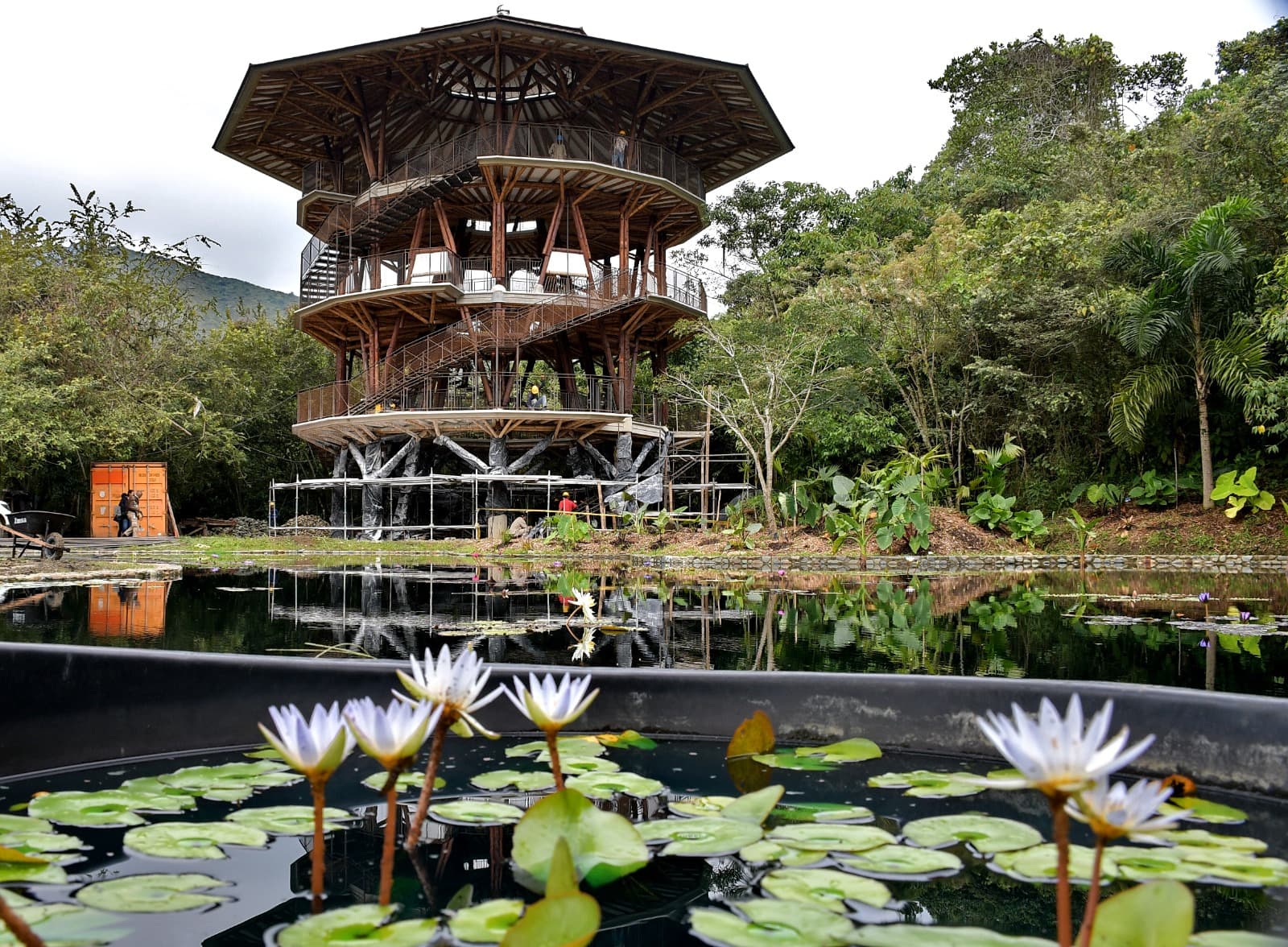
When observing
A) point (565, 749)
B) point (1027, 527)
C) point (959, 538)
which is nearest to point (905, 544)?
point (959, 538)

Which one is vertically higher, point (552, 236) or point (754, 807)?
point (552, 236)

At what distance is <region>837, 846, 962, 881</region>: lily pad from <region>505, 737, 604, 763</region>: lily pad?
0.91 m

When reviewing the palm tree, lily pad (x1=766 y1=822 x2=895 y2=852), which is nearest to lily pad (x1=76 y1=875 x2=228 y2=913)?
lily pad (x1=766 y1=822 x2=895 y2=852)

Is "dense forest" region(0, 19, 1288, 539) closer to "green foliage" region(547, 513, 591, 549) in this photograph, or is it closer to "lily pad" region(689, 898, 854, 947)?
"green foliage" region(547, 513, 591, 549)

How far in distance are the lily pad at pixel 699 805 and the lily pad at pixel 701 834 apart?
5 cm

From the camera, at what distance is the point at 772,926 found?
145 cm

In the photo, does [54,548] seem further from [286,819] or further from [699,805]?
[699,805]

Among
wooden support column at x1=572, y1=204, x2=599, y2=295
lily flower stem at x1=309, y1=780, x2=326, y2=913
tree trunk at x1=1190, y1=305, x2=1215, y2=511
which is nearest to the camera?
lily flower stem at x1=309, y1=780, x2=326, y2=913

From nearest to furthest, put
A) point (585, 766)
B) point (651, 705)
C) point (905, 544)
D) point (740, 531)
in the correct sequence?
1. point (585, 766)
2. point (651, 705)
3. point (905, 544)
4. point (740, 531)

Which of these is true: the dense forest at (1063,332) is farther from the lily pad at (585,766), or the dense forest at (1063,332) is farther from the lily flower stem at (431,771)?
the lily flower stem at (431,771)

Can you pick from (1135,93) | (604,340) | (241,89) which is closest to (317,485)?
(604,340)

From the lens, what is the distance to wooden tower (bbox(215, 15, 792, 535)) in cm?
2169

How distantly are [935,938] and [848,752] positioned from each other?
1136 mm

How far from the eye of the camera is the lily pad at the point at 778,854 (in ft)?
5.72
